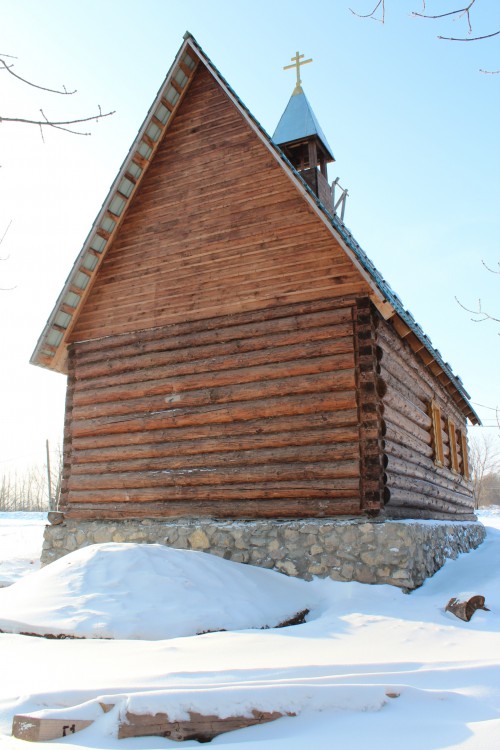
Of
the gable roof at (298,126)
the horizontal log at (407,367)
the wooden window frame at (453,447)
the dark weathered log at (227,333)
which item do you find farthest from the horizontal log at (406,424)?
A: the gable roof at (298,126)

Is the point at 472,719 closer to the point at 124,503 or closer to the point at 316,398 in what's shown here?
the point at 316,398

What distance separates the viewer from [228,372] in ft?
34.1

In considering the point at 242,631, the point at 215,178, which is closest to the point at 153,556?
the point at 242,631

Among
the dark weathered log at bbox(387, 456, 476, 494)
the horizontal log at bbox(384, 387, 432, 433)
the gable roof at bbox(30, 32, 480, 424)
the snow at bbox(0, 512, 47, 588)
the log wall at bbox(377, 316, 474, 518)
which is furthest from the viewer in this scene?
the snow at bbox(0, 512, 47, 588)

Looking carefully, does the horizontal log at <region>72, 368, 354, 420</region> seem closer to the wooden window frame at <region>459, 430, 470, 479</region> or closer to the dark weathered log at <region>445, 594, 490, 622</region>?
the dark weathered log at <region>445, 594, 490, 622</region>

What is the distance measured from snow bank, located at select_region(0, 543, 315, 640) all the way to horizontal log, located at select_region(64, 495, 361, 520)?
1142 millimetres

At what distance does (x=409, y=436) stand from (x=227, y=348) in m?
3.51

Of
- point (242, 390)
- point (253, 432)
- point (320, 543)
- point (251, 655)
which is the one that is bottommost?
point (251, 655)

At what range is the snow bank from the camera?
20.6ft

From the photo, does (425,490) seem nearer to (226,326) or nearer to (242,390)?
(242,390)

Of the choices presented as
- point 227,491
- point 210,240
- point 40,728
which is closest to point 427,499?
point 227,491

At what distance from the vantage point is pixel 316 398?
373 inches

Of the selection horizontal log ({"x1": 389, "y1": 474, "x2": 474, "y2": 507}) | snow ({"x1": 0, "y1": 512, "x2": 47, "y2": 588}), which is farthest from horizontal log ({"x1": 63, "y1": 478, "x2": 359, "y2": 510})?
snow ({"x1": 0, "y1": 512, "x2": 47, "y2": 588})

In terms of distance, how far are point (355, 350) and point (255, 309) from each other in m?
1.94
